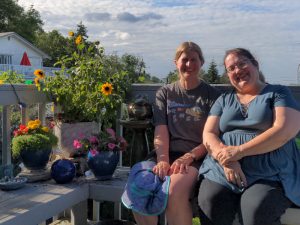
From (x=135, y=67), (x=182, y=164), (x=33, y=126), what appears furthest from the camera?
(x=135, y=67)

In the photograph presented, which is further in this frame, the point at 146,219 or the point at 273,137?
the point at 146,219

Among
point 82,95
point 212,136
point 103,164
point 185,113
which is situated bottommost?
point 103,164

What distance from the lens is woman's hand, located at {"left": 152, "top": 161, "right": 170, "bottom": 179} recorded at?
2.27 metres

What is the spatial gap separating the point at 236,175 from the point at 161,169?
17.7 inches

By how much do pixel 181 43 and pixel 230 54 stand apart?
427 millimetres

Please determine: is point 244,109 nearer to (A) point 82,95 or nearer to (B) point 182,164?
(B) point 182,164

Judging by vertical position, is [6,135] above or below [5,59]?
below

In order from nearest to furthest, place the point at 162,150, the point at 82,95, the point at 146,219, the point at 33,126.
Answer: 1. the point at 146,219
2. the point at 162,150
3. the point at 33,126
4. the point at 82,95

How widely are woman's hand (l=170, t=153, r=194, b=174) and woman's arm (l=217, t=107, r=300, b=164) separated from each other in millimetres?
240

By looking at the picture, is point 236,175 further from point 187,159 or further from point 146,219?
point 146,219

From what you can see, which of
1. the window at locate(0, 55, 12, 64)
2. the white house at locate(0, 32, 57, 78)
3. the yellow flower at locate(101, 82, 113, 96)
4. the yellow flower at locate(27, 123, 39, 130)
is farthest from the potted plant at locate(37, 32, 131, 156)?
the window at locate(0, 55, 12, 64)

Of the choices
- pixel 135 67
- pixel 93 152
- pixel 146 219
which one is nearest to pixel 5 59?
pixel 135 67

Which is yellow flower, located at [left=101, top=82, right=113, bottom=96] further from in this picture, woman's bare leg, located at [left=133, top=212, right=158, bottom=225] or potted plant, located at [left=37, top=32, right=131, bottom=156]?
woman's bare leg, located at [left=133, top=212, right=158, bottom=225]

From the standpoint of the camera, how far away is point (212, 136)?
2311mm
